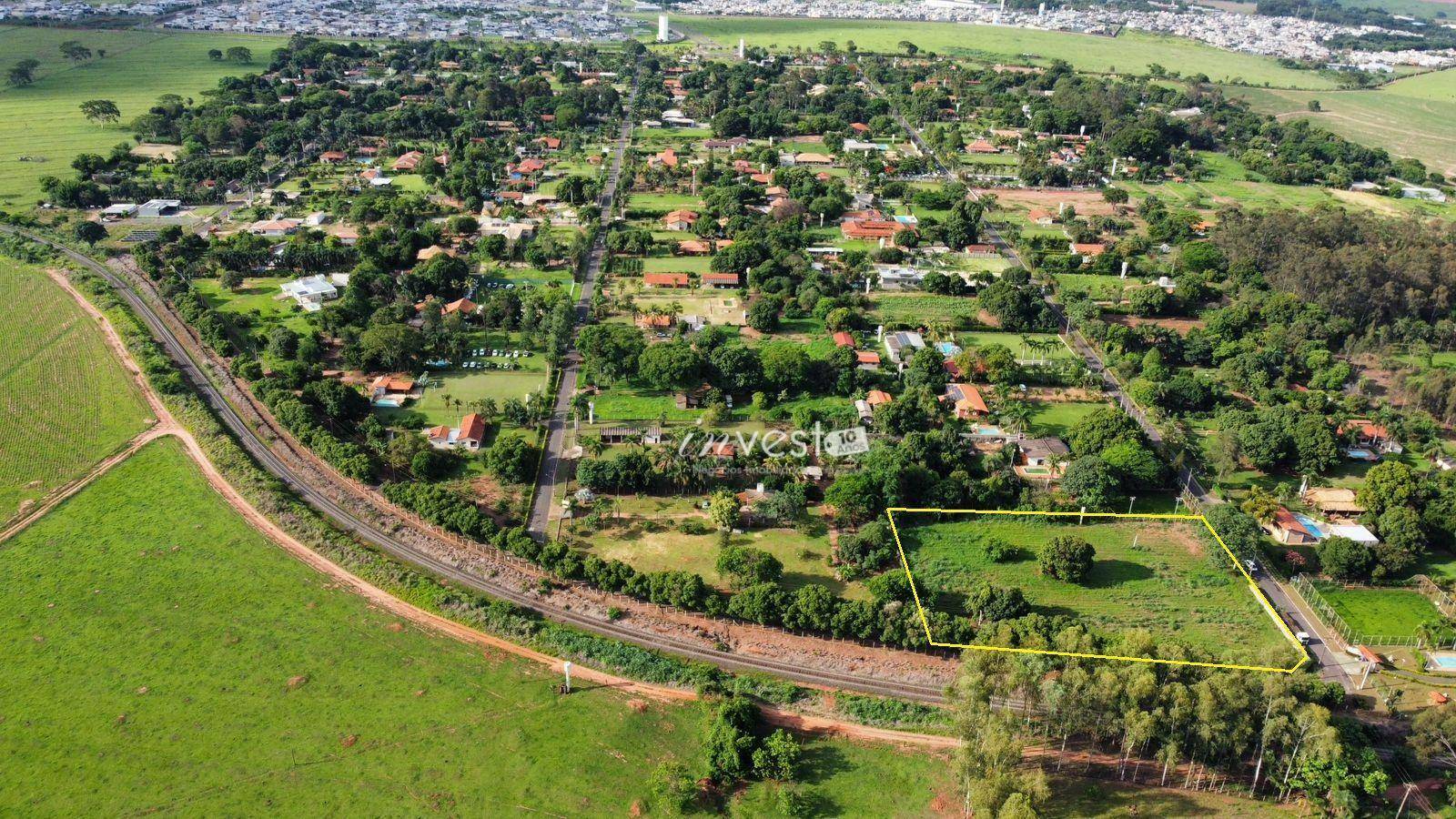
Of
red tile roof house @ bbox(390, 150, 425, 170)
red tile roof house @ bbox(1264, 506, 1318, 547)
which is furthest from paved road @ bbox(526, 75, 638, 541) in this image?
red tile roof house @ bbox(1264, 506, 1318, 547)

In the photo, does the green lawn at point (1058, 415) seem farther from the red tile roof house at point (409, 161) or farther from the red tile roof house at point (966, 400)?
the red tile roof house at point (409, 161)

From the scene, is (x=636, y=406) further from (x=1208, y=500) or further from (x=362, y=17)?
(x=362, y=17)

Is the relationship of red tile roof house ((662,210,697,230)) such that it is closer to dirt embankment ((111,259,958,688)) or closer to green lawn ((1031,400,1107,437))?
green lawn ((1031,400,1107,437))

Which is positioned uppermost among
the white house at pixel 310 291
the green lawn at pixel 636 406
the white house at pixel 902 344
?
the white house at pixel 310 291

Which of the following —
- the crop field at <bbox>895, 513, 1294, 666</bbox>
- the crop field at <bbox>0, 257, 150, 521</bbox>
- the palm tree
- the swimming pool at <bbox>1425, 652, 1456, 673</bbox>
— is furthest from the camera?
the palm tree

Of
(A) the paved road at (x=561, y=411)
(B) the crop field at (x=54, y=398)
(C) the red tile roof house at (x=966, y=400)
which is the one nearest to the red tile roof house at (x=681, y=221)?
(A) the paved road at (x=561, y=411)
